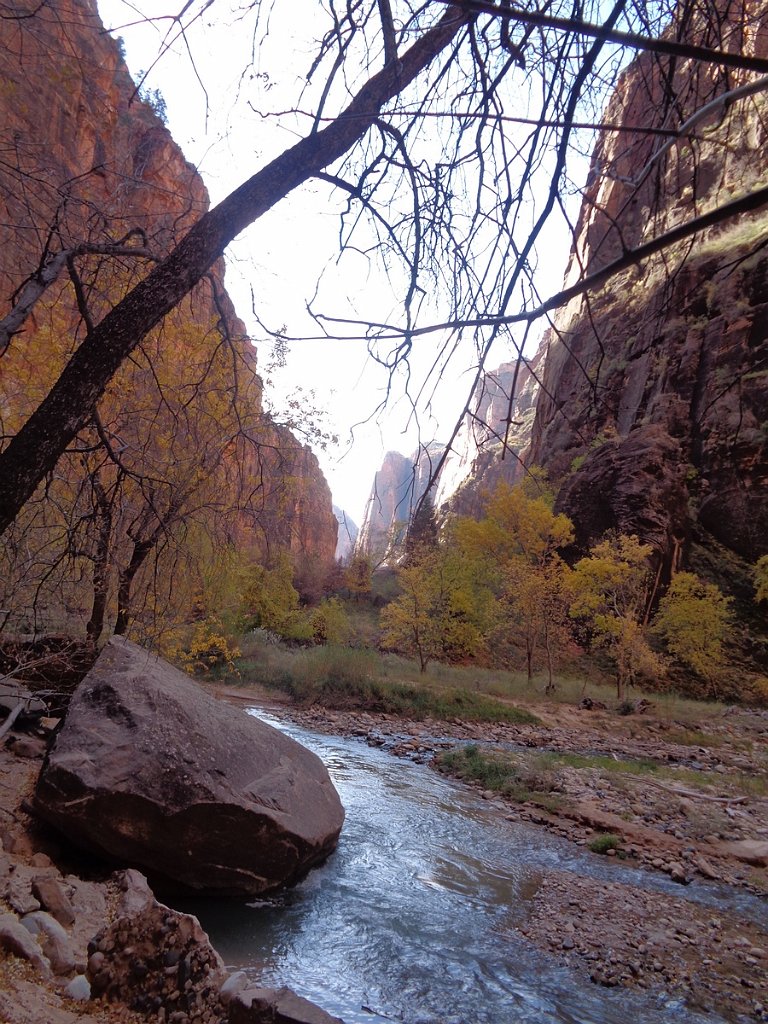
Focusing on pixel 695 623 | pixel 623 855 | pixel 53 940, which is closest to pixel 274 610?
pixel 695 623

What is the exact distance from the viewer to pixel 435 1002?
364 centimetres

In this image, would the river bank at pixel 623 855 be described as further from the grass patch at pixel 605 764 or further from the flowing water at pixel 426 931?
the flowing water at pixel 426 931

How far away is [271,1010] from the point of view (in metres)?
2.49

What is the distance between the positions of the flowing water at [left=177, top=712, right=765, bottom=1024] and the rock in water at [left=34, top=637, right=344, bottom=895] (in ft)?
0.99

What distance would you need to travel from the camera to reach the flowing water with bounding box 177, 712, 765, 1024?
3652 millimetres

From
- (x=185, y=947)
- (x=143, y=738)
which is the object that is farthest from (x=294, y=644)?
(x=185, y=947)

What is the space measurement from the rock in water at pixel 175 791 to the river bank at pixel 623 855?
0.40 metres

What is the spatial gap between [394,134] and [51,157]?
6.32 ft

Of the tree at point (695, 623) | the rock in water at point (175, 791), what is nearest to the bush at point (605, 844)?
the rock in water at point (175, 791)

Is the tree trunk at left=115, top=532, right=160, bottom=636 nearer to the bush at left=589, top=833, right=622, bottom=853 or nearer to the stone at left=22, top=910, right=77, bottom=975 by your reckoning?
the stone at left=22, top=910, right=77, bottom=975

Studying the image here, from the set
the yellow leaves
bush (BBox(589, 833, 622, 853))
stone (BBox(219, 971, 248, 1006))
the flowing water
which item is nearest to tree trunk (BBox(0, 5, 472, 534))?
stone (BBox(219, 971, 248, 1006))

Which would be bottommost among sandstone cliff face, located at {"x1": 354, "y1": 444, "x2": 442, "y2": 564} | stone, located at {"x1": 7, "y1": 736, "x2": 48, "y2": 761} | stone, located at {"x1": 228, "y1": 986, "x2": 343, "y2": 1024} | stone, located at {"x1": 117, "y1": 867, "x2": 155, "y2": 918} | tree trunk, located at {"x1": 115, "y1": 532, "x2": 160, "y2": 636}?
stone, located at {"x1": 117, "y1": 867, "x2": 155, "y2": 918}

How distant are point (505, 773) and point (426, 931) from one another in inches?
216

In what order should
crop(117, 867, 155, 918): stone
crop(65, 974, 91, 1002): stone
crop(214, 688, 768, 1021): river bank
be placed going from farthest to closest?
crop(214, 688, 768, 1021): river bank, crop(117, 867, 155, 918): stone, crop(65, 974, 91, 1002): stone
